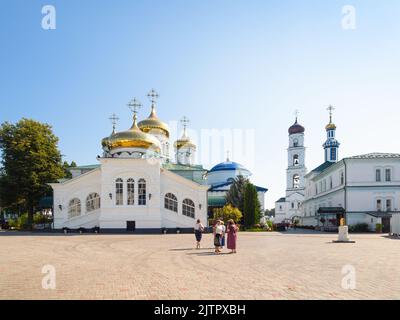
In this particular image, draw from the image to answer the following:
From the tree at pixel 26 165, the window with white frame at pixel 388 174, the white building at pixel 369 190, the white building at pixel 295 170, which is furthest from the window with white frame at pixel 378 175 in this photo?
the tree at pixel 26 165

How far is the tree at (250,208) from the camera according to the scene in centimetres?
3903

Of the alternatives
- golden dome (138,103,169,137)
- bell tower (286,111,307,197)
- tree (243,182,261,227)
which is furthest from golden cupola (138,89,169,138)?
bell tower (286,111,307,197)

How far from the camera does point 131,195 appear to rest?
108 feet

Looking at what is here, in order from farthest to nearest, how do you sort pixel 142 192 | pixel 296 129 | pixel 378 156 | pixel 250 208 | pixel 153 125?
pixel 296 129 < pixel 153 125 < pixel 250 208 < pixel 378 156 < pixel 142 192

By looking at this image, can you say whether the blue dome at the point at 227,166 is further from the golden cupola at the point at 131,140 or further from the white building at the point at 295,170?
the golden cupola at the point at 131,140

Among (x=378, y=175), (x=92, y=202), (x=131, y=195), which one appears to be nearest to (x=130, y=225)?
(x=131, y=195)

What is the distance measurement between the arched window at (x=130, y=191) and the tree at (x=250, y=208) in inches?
513

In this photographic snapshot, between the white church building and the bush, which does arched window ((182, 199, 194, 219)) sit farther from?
the bush

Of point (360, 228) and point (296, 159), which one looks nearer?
point (360, 228)

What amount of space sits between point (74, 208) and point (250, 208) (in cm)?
1848

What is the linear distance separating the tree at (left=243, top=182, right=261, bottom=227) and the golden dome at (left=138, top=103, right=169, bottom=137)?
561 inches

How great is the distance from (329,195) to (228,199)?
41.1 feet

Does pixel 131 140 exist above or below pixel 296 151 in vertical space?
below

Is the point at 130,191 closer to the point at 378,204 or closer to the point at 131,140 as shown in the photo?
the point at 131,140
